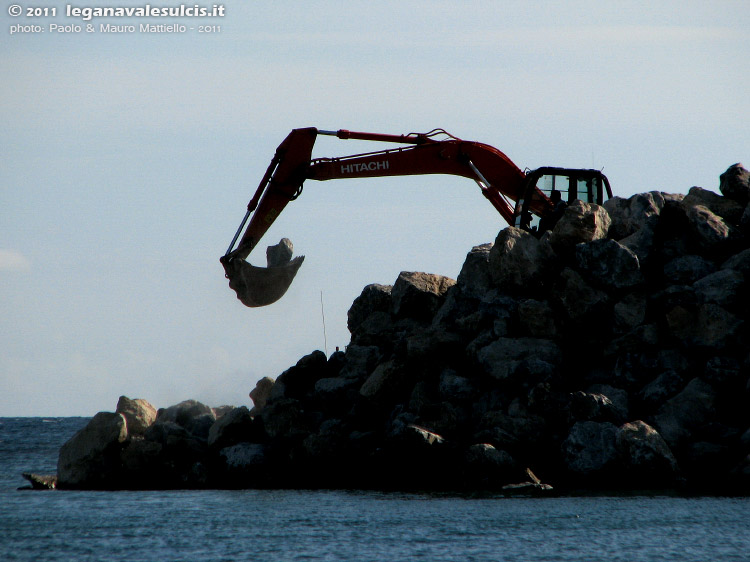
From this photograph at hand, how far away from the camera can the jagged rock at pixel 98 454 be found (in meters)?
28.5

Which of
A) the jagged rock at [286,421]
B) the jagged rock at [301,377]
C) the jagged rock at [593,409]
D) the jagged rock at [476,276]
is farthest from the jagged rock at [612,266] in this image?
the jagged rock at [301,377]

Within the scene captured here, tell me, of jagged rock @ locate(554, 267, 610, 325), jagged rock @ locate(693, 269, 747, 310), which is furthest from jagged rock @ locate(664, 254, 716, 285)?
jagged rock @ locate(554, 267, 610, 325)

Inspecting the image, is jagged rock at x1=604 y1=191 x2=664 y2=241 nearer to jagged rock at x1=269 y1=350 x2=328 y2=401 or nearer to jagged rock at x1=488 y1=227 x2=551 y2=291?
jagged rock at x1=488 y1=227 x2=551 y2=291

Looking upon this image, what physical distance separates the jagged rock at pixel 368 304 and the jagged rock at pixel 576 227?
681 centimetres

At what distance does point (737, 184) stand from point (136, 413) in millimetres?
17776

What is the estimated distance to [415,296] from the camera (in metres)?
32.4

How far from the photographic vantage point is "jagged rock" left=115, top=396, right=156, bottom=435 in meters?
29.6

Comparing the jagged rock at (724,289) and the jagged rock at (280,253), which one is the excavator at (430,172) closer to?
the jagged rock at (280,253)

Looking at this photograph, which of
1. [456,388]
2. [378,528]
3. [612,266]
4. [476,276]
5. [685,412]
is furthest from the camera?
[476,276]

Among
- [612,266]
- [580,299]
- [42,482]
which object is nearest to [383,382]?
[580,299]

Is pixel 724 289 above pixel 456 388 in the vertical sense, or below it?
above

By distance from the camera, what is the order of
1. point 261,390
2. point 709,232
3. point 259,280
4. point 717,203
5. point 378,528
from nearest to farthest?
1. point 378,528
2. point 259,280
3. point 709,232
4. point 717,203
5. point 261,390

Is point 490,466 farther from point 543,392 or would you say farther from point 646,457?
point 646,457

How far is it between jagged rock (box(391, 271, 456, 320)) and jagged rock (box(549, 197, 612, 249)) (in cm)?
464
